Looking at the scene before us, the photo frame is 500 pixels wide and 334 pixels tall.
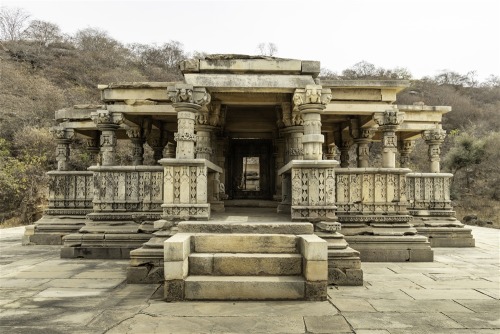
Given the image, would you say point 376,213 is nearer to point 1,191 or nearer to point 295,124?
point 295,124

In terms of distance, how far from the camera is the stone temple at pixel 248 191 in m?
4.68

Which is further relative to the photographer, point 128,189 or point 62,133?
point 62,133

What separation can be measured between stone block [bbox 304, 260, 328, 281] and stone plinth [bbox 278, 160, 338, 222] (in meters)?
1.27

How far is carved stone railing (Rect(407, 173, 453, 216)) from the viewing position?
395 inches

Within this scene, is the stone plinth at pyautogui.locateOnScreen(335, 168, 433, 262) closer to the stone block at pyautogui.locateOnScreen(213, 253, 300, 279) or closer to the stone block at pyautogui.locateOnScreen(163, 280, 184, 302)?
the stone block at pyautogui.locateOnScreen(213, 253, 300, 279)

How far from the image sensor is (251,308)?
13.4ft

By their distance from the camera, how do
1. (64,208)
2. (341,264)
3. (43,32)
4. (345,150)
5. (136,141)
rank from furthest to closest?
(43,32) < (345,150) < (136,141) < (64,208) < (341,264)

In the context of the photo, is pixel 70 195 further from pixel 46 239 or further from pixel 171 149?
pixel 171 149

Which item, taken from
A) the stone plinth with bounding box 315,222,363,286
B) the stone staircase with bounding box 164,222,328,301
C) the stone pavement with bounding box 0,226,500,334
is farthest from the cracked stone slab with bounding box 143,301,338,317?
the stone plinth with bounding box 315,222,363,286

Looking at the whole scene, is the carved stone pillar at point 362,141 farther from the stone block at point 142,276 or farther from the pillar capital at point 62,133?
the pillar capital at point 62,133

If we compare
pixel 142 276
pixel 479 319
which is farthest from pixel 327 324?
pixel 142 276

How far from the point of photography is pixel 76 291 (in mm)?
4867

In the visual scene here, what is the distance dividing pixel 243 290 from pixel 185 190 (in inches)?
75.6

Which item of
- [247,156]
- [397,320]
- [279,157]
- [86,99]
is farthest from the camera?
[86,99]
